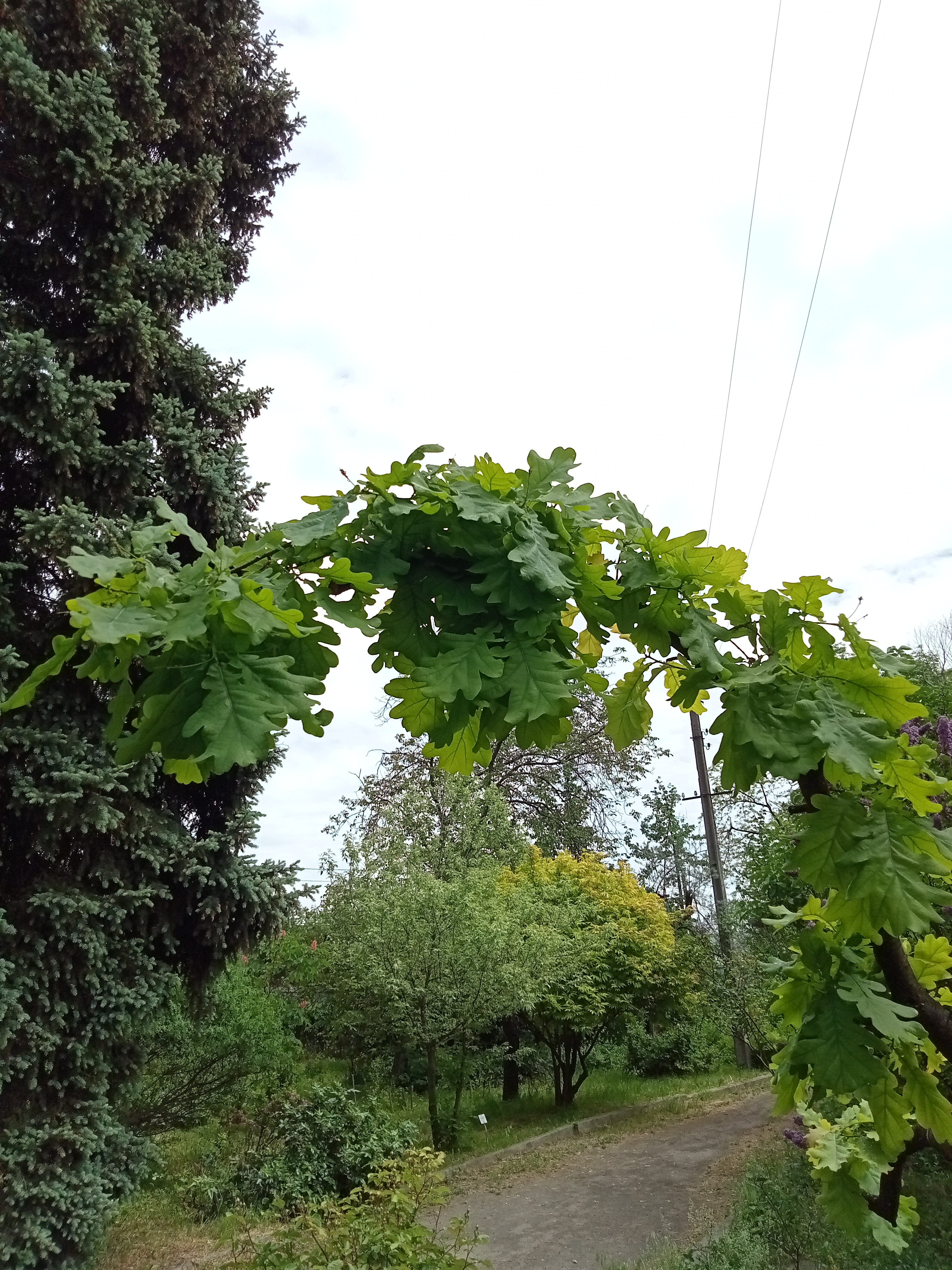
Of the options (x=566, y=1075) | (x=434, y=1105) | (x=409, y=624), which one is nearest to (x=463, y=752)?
(x=409, y=624)

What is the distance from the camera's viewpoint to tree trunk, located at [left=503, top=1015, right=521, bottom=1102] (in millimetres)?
14250

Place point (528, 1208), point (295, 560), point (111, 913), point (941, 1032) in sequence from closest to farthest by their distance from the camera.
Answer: point (295, 560) → point (941, 1032) → point (111, 913) → point (528, 1208)

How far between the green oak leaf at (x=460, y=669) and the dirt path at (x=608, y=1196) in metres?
6.51

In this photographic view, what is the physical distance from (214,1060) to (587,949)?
594cm

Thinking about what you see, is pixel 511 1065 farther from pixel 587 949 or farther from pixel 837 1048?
pixel 837 1048

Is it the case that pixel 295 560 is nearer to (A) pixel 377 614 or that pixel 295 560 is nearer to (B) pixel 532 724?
(A) pixel 377 614

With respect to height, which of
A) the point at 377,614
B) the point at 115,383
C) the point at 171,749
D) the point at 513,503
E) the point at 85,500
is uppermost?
the point at 115,383

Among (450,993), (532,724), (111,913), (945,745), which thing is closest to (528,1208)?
(450,993)

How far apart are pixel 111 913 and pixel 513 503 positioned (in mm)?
5354

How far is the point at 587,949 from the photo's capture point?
1256 centimetres

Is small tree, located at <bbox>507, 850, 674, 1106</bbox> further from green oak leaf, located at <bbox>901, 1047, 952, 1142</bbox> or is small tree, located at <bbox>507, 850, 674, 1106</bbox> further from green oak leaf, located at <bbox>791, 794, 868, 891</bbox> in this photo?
green oak leaf, located at <bbox>791, 794, 868, 891</bbox>

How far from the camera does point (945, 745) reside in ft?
10.1

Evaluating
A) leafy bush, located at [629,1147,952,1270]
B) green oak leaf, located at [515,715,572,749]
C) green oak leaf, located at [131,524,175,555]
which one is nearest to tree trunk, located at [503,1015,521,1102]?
leafy bush, located at [629,1147,952,1270]

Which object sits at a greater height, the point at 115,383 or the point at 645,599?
the point at 115,383
